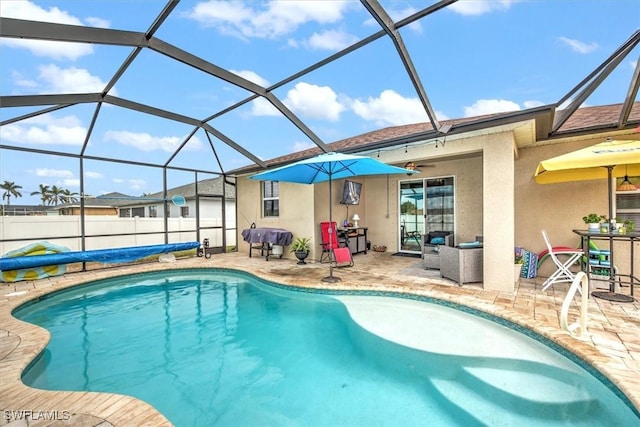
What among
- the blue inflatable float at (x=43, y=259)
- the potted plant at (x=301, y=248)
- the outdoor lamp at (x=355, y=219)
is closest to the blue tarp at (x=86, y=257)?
the blue inflatable float at (x=43, y=259)

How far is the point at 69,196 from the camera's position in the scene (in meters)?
7.39

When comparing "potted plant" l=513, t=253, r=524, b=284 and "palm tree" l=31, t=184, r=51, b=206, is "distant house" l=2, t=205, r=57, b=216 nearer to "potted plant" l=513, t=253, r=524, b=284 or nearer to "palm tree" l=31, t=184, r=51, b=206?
"palm tree" l=31, t=184, r=51, b=206

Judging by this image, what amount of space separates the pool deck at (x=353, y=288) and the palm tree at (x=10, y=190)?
2163mm

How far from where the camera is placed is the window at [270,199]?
9453 mm

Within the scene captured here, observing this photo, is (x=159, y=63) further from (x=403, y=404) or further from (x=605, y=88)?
(x=605, y=88)

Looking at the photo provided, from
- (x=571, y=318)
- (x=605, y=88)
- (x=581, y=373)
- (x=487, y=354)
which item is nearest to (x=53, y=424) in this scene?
(x=487, y=354)

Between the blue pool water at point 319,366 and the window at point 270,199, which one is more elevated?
the window at point 270,199

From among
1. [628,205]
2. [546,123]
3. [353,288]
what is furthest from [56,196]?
[628,205]

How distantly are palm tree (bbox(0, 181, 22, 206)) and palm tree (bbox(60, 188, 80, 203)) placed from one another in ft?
2.77

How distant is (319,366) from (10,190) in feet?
31.0

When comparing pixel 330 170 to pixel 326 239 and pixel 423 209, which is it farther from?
pixel 423 209

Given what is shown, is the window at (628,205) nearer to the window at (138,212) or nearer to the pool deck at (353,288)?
the pool deck at (353,288)

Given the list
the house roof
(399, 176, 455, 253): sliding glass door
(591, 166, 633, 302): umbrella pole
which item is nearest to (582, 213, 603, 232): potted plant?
(591, 166, 633, 302): umbrella pole

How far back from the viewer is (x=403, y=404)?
8.64 ft
